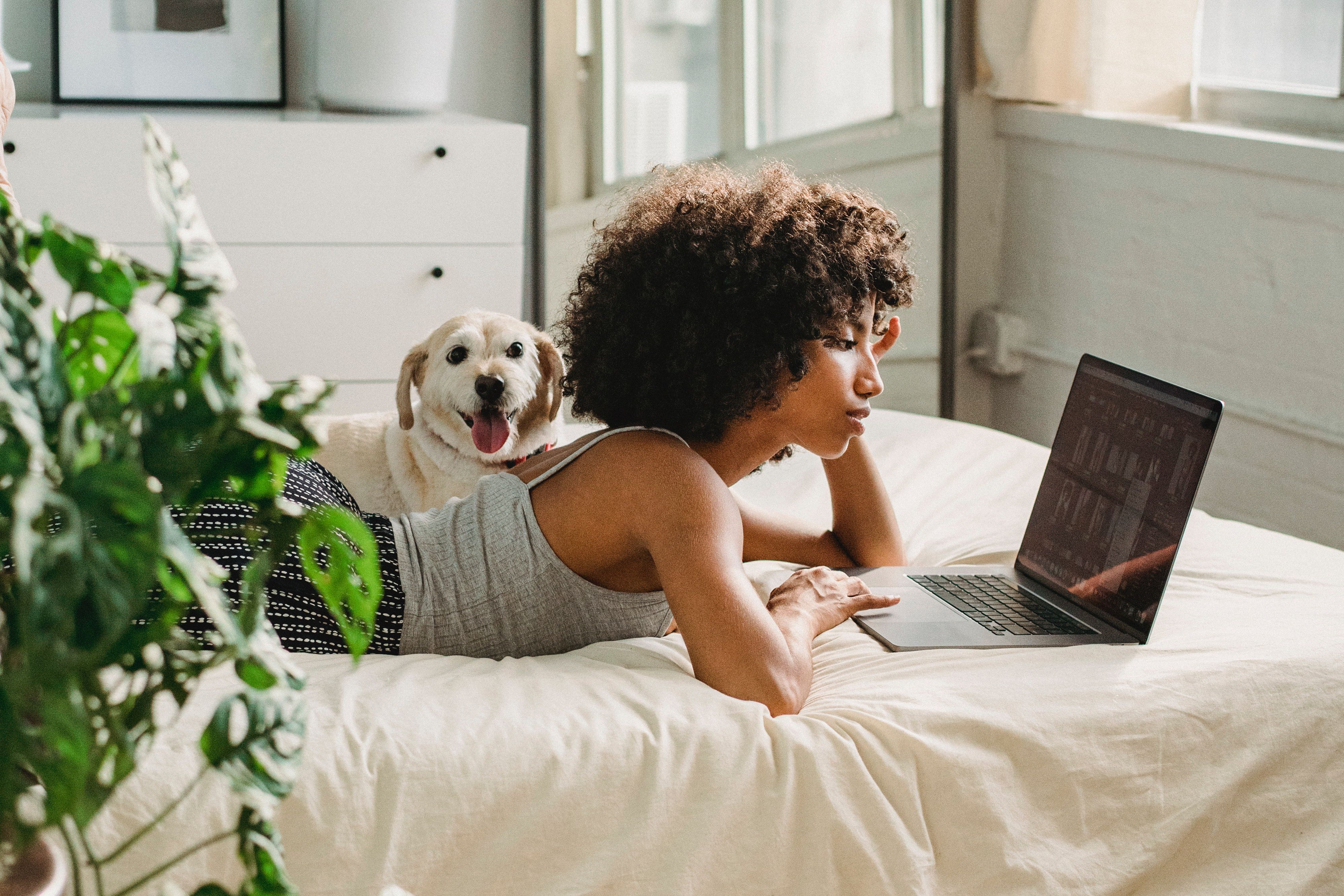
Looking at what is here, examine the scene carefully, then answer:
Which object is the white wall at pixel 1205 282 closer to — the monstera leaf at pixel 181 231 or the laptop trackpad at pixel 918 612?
the laptop trackpad at pixel 918 612

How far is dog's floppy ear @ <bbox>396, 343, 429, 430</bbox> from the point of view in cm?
203

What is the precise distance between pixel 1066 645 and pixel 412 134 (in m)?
2.08

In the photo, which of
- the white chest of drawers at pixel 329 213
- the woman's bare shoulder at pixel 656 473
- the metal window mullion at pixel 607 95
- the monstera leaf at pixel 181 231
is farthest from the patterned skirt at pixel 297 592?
the metal window mullion at pixel 607 95

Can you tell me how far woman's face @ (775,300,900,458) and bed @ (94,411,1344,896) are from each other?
0.82 ft

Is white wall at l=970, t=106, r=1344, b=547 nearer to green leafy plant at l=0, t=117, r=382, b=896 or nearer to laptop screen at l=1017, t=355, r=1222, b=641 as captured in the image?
laptop screen at l=1017, t=355, r=1222, b=641

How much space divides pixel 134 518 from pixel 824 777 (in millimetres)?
773

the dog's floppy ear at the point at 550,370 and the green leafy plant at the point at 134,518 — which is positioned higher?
the green leafy plant at the point at 134,518

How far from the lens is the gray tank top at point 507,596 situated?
135 centimetres

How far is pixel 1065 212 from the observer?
3217mm

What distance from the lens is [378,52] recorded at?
301 centimetres

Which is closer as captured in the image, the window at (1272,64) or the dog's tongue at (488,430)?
the dog's tongue at (488,430)

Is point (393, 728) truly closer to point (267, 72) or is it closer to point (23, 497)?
point (23, 497)

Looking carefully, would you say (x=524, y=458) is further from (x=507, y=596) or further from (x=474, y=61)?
(x=474, y=61)

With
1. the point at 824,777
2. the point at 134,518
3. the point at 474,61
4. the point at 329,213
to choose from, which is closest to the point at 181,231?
the point at 134,518
